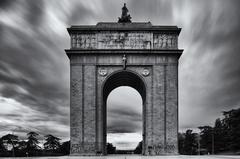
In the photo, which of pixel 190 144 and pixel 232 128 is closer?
pixel 232 128

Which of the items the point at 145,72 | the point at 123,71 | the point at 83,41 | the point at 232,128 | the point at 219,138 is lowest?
the point at 219,138

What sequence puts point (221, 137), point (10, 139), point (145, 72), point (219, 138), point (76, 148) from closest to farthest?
1. point (76, 148)
2. point (145, 72)
3. point (221, 137)
4. point (219, 138)
5. point (10, 139)

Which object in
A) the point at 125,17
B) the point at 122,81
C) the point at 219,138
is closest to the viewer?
the point at 125,17

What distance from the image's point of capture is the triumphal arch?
103ft

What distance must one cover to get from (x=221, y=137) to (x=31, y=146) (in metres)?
51.0

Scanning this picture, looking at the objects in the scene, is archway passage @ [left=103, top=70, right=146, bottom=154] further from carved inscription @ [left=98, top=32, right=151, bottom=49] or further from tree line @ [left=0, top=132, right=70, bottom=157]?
tree line @ [left=0, top=132, right=70, bottom=157]

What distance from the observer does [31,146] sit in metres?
79.4

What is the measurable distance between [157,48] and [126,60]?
389cm

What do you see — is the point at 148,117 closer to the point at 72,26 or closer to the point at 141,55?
the point at 141,55

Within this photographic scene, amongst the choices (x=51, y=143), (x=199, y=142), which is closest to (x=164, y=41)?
(x=199, y=142)

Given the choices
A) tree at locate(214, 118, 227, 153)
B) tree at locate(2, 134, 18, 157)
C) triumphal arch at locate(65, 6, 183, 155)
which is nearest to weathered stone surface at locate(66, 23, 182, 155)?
triumphal arch at locate(65, 6, 183, 155)

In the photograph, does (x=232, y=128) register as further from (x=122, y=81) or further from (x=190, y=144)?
(x=122, y=81)

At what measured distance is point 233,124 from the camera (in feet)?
184

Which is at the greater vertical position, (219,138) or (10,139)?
(219,138)
